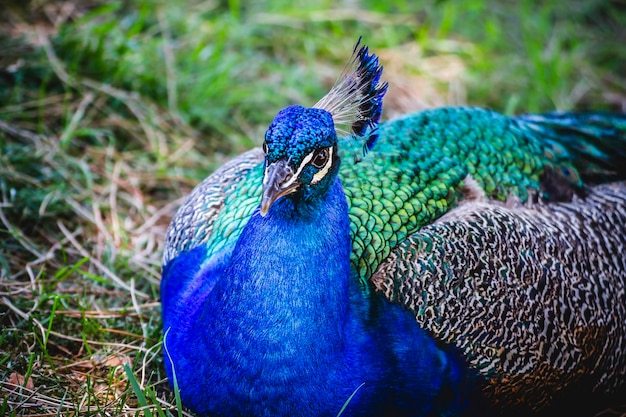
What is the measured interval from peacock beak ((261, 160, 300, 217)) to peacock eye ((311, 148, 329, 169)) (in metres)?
0.08

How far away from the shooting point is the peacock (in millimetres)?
1902

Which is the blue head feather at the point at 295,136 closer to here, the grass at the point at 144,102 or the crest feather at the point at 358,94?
the crest feather at the point at 358,94

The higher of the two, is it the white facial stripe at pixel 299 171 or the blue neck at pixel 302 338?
the white facial stripe at pixel 299 171

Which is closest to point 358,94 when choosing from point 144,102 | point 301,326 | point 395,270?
point 395,270

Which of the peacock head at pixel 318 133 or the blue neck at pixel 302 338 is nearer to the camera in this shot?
the peacock head at pixel 318 133

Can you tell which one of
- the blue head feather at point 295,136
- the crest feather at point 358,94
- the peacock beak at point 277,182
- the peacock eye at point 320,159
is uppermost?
the crest feather at point 358,94

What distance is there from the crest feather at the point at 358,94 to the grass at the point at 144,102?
0.91m

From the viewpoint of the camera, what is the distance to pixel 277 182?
1.77 meters

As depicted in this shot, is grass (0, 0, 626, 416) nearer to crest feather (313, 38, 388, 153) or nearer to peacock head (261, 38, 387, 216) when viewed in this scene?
peacock head (261, 38, 387, 216)

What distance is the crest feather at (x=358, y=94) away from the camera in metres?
1.99

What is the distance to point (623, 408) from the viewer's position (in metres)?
2.60

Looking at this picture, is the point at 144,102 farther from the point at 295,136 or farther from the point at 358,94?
the point at 295,136

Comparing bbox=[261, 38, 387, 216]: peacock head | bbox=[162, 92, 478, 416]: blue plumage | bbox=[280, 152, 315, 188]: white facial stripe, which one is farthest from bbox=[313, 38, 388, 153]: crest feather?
bbox=[280, 152, 315, 188]: white facial stripe

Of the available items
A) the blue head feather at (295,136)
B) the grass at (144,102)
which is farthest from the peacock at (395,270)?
the grass at (144,102)
